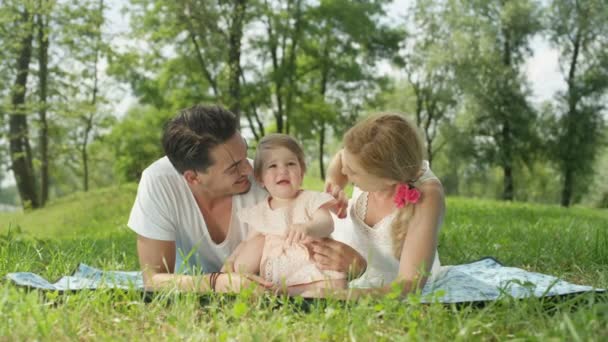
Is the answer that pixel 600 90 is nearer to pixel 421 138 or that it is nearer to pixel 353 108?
pixel 353 108

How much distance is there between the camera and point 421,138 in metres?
3.55

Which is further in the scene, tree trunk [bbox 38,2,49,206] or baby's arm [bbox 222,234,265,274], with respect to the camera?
tree trunk [bbox 38,2,49,206]

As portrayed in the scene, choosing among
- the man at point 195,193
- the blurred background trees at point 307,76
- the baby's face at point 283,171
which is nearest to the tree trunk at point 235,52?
the blurred background trees at point 307,76

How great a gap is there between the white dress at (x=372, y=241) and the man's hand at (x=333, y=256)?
0.17m

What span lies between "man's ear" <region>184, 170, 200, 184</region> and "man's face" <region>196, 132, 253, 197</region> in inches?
0.8

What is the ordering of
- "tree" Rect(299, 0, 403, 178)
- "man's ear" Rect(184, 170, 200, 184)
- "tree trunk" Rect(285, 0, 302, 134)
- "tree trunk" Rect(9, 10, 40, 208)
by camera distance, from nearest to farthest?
"man's ear" Rect(184, 170, 200, 184) < "tree trunk" Rect(9, 10, 40, 208) < "tree trunk" Rect(285, 0, 302, 134) < "tree" Rect(299, 0, 403, 178)

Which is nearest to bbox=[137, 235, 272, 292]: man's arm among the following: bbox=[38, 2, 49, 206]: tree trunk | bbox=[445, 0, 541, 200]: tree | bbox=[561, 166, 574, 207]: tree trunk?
bbox=[38, 2, 49, 206]: tree trunk

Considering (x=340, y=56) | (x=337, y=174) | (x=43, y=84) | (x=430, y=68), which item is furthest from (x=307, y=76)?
(x=337, y=174)

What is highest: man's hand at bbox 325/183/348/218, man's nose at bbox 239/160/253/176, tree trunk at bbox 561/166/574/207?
man's nose at bbox 239/160/253/176

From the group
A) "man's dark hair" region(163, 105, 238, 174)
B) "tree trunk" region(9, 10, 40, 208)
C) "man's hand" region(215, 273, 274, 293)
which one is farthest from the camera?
"tree trunk" region(9, 10, 40, 208)

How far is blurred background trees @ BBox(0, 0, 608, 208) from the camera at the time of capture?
2125 cm

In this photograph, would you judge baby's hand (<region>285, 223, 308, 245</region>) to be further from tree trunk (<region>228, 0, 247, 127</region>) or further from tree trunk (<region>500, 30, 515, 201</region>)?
tree trunk (<region>500, 30, 515, 201</region>)

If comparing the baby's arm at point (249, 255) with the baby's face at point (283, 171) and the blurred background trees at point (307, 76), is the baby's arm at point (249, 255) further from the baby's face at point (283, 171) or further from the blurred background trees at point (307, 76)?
the blurred background trees at point (307, 76)

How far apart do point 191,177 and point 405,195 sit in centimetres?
139
